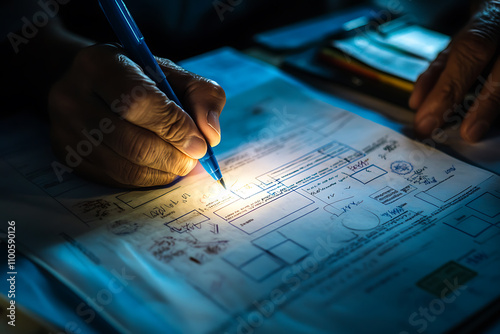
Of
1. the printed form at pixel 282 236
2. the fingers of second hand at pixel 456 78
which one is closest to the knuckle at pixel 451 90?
the fingers of second hand at pixel 456 78

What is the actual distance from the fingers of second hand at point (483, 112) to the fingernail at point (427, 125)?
44 mm

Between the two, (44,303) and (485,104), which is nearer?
(44,303)

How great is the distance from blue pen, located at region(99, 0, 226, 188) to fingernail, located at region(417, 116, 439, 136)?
355mm

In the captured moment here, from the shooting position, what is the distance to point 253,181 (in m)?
0.66

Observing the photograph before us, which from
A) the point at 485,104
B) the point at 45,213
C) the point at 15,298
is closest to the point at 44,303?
the point at 15,298

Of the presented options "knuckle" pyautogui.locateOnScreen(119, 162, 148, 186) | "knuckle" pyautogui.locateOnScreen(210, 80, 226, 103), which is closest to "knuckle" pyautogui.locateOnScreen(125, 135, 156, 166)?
"knuckle" pyautogui.locateOnScreen(119, 162, 148, 186)

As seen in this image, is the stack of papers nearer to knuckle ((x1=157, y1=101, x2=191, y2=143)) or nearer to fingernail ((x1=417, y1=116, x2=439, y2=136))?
fingernail ((x1=417, y1=116, x2=439, y2=136))

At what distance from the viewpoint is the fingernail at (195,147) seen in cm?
62

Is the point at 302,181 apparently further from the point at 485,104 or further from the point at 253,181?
the point at 485,104

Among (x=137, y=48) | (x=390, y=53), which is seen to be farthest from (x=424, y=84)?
(x=137, y=48)

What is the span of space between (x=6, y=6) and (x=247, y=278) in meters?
0.68

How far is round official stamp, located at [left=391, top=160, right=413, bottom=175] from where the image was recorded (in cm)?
66

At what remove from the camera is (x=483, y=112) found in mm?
751

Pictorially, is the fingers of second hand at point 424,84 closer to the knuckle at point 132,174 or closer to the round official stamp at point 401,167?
the round official stamp at point 401,167
